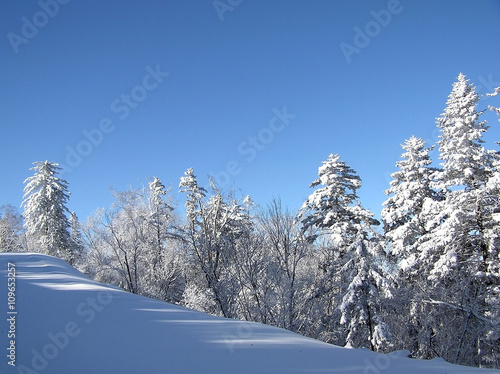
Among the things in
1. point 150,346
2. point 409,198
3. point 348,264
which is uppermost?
point 409,198

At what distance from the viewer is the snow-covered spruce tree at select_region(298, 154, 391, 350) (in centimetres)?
1590

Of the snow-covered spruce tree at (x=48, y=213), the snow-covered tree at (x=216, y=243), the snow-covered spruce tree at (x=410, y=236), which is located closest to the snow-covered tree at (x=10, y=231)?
the snow-covered spruce tree at (x=48, y=213)

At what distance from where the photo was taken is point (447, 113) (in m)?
15.1

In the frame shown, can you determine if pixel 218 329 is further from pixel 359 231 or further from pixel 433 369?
pixel 359 231

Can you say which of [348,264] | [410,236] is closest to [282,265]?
[348,264]

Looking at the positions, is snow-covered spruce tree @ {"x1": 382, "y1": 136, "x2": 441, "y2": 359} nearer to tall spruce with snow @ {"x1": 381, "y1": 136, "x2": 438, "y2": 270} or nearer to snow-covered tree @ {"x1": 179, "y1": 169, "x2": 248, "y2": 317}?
tall spruce with snow @ {"x1": 381, "y1": 136, "x2": 438, "y2": 270}

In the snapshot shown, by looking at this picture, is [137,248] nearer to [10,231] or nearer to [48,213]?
[48,213]

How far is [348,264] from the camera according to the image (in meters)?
16.6

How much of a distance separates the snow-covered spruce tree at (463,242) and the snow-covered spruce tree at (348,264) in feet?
7.98

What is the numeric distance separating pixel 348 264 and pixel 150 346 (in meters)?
14.1

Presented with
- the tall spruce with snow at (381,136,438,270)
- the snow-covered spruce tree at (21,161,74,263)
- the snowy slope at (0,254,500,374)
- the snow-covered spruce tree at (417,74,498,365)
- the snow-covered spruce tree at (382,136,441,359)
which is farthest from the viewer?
the snow-covered spruce tree at (21,161,74,263)

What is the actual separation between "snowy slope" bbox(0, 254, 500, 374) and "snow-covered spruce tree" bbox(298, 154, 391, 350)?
10.7 metres

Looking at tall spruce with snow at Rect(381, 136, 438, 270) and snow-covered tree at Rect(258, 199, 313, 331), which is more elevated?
tall spruce with snow at Rect(381, 136, 438, 270)

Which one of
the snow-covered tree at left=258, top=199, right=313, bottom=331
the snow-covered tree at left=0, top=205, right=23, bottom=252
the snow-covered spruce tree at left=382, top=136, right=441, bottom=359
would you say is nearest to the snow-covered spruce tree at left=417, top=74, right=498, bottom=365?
the snow-covered spruce tree at left=382, top=136, right=441, bottom=359
